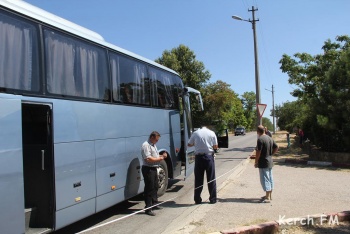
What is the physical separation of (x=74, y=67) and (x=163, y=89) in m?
4.03

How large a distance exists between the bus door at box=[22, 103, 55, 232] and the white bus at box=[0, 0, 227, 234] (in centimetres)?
1

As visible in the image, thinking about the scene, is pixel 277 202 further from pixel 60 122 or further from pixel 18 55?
pixel 18 55

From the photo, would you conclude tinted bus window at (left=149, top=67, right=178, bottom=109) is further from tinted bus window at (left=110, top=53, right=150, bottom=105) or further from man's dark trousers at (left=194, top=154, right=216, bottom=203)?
man's dark trousers at (left=194, top=154, right=216, bottom=203)

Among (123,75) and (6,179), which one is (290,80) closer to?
(123,75)

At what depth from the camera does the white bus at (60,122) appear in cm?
466

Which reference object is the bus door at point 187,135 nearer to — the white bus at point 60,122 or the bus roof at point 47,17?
the white bus at point 60,122

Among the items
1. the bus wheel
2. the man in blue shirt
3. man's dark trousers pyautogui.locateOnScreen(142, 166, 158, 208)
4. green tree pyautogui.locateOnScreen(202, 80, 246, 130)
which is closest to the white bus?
man's dark trousers pyautogui.locateOnScreen(142, 166, 158, 208)

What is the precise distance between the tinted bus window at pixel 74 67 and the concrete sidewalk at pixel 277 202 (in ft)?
10.1

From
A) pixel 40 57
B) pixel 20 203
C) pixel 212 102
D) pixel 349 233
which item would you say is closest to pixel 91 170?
pixel 20 203

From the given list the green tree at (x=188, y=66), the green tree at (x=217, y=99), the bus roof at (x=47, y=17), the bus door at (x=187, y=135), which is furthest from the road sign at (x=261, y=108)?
the green tree at (x=217, y=99)

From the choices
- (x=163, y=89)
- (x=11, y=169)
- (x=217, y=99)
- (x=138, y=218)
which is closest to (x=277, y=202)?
(x=138, y=218)

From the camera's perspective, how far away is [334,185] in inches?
421

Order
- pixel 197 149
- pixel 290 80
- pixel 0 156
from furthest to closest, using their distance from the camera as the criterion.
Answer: pixel 290 80 → pixel 197 149 → pixel 0 156

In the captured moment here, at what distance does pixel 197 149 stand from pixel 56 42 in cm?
414
